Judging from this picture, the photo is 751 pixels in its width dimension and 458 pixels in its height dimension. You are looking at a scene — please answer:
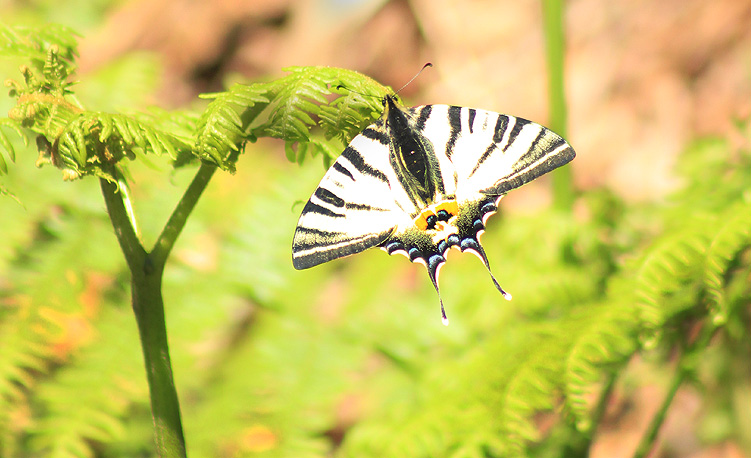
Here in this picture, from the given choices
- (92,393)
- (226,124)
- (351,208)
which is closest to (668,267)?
(351,208)

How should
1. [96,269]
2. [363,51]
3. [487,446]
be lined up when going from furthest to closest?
[363,51], [96,269], [487,446]

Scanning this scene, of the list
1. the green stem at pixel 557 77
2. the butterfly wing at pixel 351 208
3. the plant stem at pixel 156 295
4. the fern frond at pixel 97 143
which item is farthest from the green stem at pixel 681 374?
the fern frond at pixel 97 143

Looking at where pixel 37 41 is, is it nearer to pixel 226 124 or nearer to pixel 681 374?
pixel 226 124


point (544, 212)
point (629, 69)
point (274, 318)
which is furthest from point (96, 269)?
point (629, 69)

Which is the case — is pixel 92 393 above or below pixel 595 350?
above

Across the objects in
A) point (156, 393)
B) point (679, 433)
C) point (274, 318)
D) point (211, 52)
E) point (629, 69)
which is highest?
point (211, 52)

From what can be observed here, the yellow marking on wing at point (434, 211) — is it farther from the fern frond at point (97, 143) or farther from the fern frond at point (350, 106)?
the fern frond at point (97, 143)

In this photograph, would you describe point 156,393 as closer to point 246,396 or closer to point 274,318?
point 246,396
